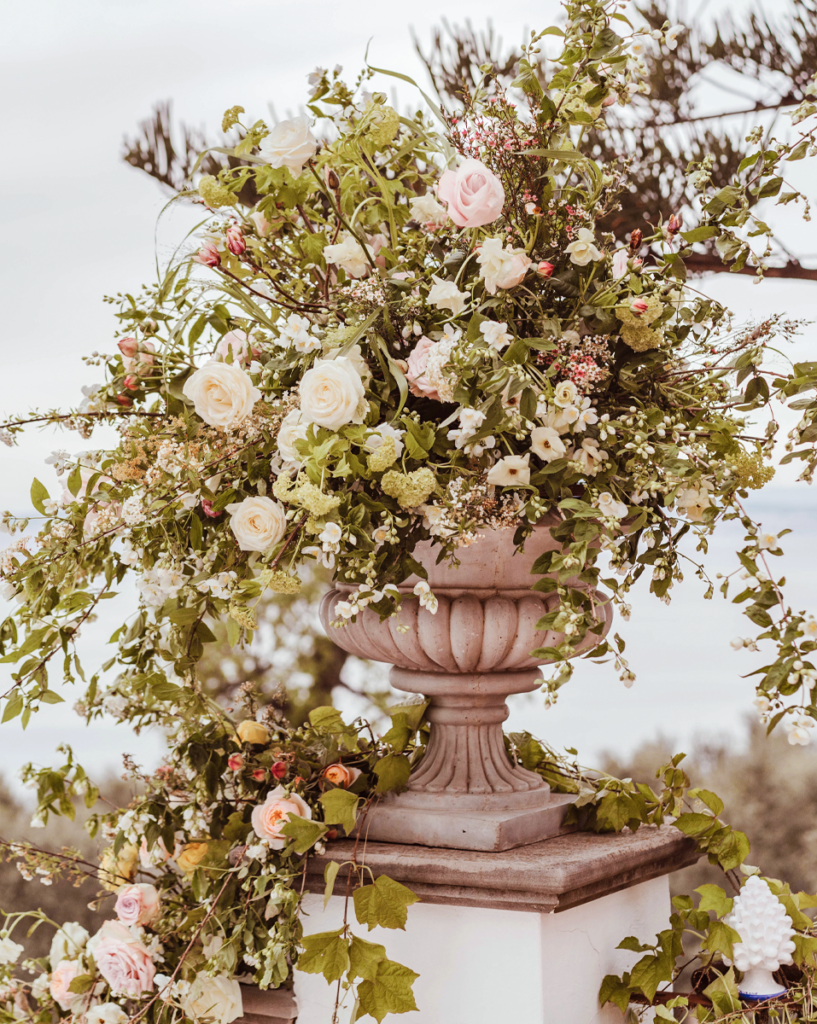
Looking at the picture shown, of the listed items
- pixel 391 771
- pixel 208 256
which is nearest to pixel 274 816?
pixel 391 771

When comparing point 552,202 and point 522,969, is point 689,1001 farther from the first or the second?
point 552,202

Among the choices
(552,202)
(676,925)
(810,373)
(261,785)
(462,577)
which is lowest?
(676,925)

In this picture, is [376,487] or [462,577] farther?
[462,577]

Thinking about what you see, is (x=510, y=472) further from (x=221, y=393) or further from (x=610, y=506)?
(x=221, y=393)

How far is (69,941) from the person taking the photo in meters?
1.48

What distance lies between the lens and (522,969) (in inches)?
44.1

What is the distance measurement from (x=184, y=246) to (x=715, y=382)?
2.35 ft

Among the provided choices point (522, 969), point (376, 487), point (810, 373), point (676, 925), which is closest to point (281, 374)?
point (376, 487)

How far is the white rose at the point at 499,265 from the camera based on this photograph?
104 centimetres

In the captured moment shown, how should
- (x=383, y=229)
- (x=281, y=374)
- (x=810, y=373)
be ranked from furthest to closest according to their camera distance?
(x=383, y=229) → (x=281, y=374) → (x=810, y=373)

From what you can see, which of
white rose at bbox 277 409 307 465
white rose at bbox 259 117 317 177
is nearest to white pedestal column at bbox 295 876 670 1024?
white rose at bbox 277 409 307 465

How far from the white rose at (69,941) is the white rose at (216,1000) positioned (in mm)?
296

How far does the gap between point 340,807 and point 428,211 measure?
2.57 ft

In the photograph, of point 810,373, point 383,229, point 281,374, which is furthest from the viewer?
point 383,229
